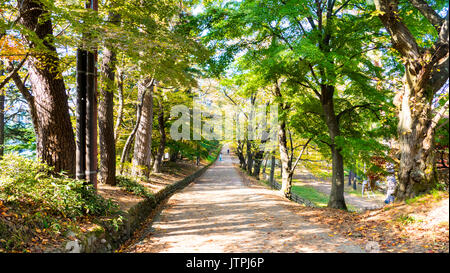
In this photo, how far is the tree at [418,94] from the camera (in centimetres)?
433

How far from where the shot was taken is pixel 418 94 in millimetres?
4621

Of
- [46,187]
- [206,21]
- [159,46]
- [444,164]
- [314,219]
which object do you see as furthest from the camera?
[206,21]

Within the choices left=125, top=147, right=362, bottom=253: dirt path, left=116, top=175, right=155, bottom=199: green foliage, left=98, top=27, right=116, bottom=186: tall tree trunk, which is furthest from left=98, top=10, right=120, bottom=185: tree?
left=125, top=147, right=362, bottom=253: dirt path

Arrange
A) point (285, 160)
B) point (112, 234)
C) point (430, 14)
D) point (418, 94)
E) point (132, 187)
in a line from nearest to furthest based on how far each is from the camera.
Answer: point (430, 14) → point (418, 94) → point (112, 234) → point (132, 187) → point (285, 160)

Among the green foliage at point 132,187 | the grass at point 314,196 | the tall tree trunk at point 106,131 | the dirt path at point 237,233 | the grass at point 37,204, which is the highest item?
the tall tree trunk at point 106,131

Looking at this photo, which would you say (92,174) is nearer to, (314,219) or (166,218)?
(166,218)

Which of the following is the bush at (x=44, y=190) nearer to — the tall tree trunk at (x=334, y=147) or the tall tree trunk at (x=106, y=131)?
the tall tree trunk at (x=106, y=131)

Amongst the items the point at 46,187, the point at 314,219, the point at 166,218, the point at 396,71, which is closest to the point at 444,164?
the point at 314,219

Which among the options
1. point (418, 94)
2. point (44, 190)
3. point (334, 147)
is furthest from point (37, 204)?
point (334, 147)

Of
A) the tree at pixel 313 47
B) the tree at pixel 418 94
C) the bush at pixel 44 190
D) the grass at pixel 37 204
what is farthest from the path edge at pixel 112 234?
the tree at pixel 418 94

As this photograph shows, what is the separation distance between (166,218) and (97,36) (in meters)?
5.25

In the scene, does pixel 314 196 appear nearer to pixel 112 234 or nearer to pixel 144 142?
pixel 144 142

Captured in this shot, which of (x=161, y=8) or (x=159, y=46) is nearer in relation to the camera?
(x=159, y=46)
